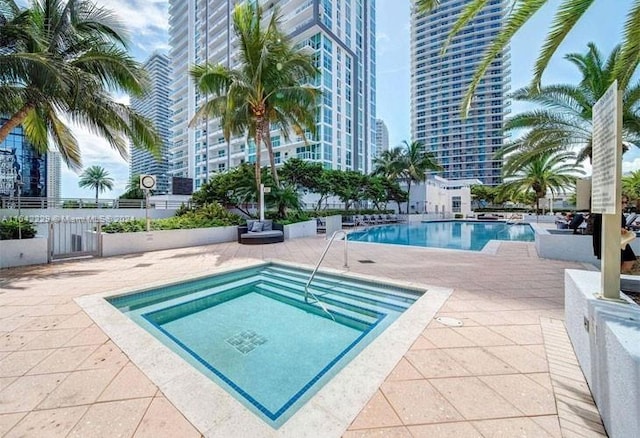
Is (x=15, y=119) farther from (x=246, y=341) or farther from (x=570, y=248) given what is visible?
(x=570, y=248)

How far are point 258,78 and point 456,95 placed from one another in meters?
83.2

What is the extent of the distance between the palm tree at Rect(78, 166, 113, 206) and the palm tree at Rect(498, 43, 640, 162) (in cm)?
5984

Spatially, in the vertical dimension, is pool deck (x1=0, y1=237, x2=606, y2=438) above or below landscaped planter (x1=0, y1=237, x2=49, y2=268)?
below

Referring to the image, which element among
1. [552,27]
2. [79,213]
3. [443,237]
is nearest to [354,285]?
[552,27]

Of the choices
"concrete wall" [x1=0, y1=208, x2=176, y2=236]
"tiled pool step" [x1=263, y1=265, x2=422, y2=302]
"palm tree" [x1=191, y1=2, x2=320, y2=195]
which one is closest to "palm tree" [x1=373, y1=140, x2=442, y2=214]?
"palm tree" [x1=191, y1=2, x2=320, y2=195]

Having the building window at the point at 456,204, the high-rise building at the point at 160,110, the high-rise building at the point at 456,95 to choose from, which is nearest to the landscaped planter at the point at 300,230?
the building window at the point at 456,204

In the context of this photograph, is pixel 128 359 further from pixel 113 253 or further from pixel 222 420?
pixel 113 253

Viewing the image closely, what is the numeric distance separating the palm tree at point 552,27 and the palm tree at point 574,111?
3.07 meters

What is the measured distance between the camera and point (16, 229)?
23.7ft

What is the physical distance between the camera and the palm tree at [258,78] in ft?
38.5

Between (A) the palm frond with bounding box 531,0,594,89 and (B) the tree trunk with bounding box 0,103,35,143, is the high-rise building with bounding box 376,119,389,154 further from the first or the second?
(A) the palm frond with bounding box 531,0,594,89

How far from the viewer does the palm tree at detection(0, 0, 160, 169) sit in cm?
645

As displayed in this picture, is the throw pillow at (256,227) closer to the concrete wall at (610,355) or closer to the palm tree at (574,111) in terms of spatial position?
the palm tree at (574,111)

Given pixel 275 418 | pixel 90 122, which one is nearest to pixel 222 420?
pixel 275 418
